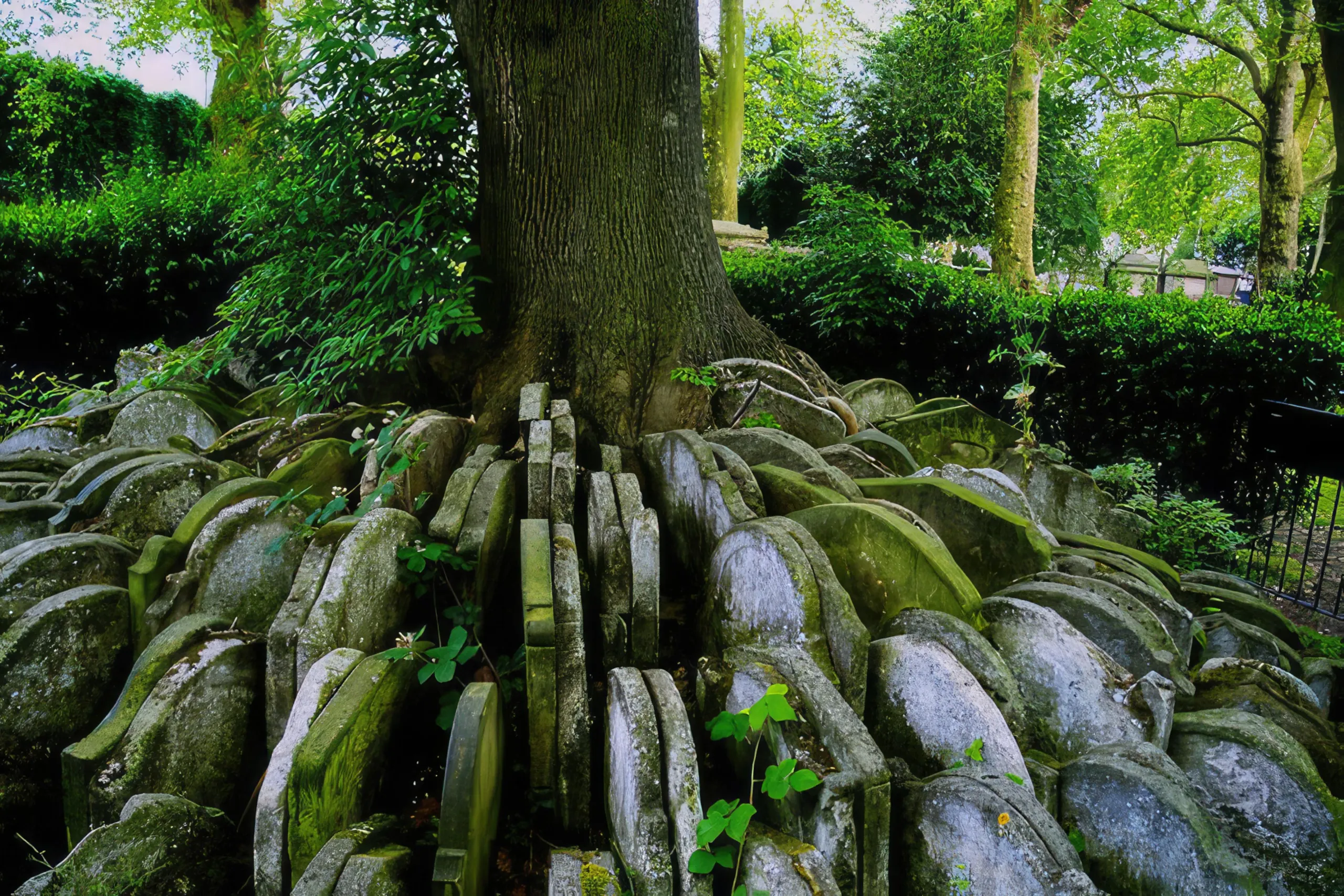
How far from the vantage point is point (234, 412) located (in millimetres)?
5805

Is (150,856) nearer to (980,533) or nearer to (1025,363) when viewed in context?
(980,533)

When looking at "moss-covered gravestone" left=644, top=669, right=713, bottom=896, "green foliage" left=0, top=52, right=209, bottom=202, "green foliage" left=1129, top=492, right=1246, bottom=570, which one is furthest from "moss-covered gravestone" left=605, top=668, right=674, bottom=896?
"green foliage" left=0, top=52, right=209, bottom=202

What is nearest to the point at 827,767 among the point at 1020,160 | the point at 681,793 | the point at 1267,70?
the point at 681,793

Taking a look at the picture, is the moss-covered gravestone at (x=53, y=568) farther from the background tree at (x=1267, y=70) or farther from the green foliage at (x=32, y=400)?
the background tree at (x=1267, y=70)

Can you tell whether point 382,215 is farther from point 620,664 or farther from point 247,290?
point 620,664

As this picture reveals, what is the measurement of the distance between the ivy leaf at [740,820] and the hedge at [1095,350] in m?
4.84

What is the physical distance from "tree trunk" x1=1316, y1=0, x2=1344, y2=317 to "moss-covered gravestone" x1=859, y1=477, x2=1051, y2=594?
23.4 feet

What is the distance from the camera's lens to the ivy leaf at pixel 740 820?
83.0 inches

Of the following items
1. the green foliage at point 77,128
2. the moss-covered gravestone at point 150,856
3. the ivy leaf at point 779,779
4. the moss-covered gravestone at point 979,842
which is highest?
the green foliage at point 77,128

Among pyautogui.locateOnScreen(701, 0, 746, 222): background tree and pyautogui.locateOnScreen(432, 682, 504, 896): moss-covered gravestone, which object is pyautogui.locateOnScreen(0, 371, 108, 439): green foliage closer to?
pyautogui.locateOnScreen(432, 682, 504, 896): moss-covered gravestone

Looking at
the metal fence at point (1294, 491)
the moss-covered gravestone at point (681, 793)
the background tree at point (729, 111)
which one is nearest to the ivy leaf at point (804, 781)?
the moss-covered gravestone at point (681, 793)

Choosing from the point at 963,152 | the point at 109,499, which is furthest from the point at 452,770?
the point at 963,152

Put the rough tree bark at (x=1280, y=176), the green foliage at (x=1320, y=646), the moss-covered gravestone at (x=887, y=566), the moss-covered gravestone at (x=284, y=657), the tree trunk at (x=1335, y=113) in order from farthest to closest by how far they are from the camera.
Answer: the rough tree bark at (x=1280, y=176), the tree trunk at (x=1335, y=113), the green foliage at (x=1320, y=646), the moss-covered gravestone at (x=887, y=566), the moss-covered gravestone at (x=284, y=657)

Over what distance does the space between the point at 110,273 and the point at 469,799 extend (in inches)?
328
